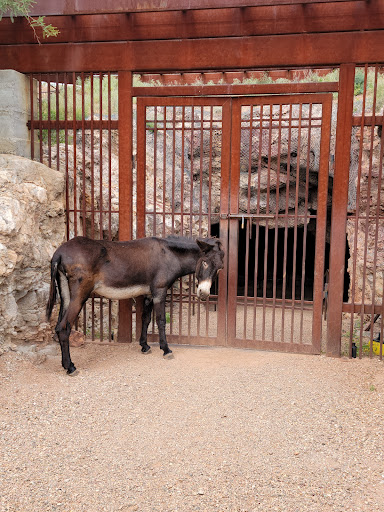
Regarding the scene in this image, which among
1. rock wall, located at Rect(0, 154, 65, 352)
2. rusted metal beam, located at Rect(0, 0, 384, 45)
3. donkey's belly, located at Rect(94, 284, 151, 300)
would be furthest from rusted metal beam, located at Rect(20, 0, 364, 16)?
donkey's belly, located at Rect(94, 284, 151, 300)

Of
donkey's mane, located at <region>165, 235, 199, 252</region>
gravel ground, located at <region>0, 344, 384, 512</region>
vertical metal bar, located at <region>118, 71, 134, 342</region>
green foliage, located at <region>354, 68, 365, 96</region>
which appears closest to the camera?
gravel ground, located at <region>0, 344, 384, 512</region>

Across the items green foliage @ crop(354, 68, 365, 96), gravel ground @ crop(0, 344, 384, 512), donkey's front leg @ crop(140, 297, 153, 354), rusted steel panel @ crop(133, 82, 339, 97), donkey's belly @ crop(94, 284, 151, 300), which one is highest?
green foliage @ crop(354, 68, 365, 96)

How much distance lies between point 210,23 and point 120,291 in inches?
143

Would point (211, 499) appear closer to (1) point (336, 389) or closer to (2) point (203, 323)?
(1) point (336, 389)

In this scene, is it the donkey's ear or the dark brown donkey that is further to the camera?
the donkey's ear

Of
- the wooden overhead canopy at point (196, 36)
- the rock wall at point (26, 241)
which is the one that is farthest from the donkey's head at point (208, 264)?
the wooden overhead canopy at point (196, 36)

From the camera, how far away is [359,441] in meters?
4.07

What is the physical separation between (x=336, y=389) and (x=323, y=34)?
4289 mm

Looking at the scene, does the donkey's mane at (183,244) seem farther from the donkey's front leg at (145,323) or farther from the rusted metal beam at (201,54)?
the rusted metal beam at (201,54)

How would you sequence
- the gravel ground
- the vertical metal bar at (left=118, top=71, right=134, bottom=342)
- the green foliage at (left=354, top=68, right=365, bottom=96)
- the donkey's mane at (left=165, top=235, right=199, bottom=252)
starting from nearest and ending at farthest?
the gravel ground → the donkey's mane at (left=165, top=235, right=199, bottom=252) → the vertical metal bar at (left=118, top=71, right=134, bottom=342) → the green foliage at (left=354, top=68, right=365, bottom=96)

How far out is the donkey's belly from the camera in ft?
19.2

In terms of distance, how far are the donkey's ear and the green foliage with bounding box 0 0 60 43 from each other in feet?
10.6

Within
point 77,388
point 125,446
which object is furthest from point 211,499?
point 77,388

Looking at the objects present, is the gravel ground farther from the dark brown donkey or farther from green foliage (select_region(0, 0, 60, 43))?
green foliage (select_region(0, 0, 60, 43))
